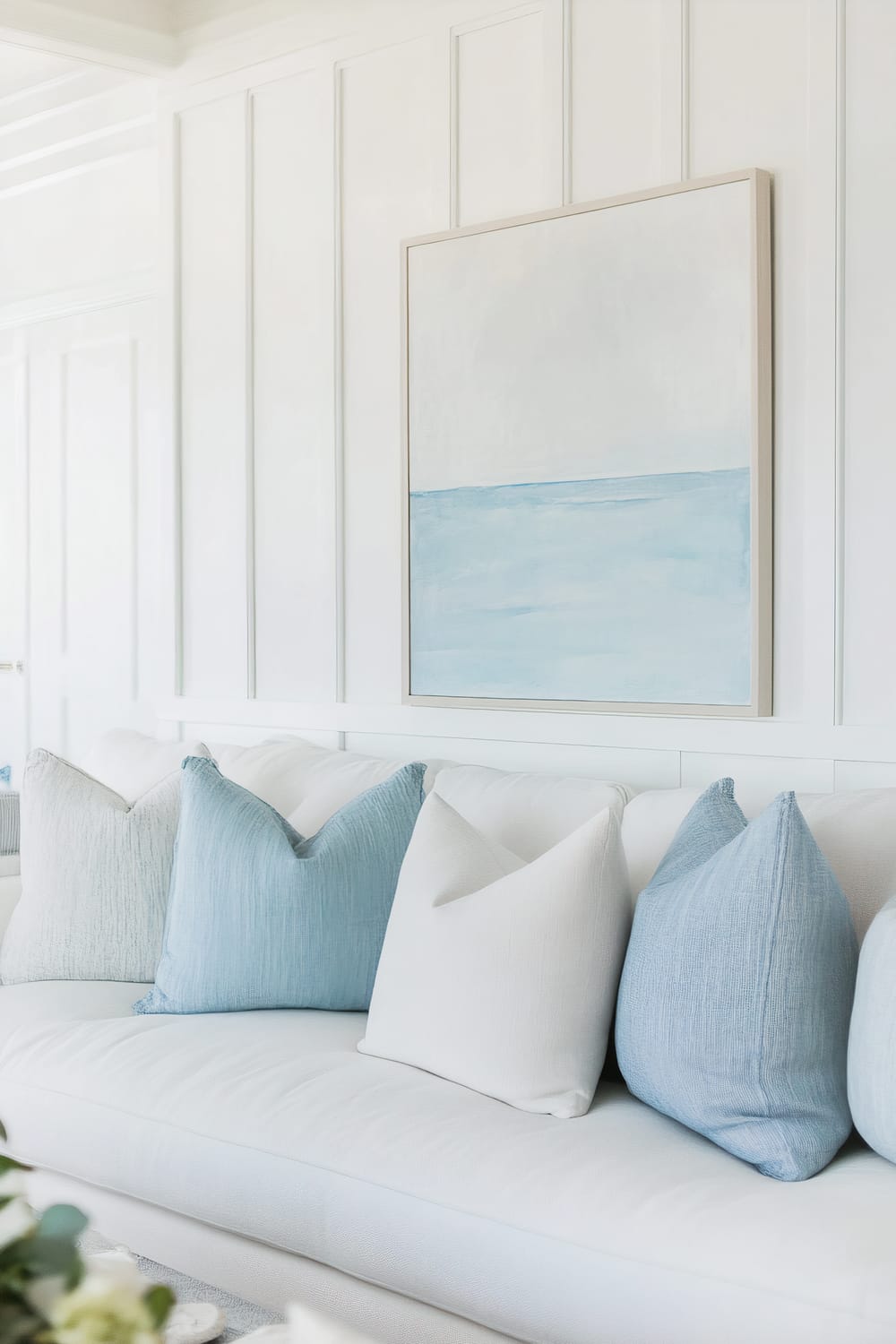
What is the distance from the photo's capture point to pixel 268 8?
3426 mm

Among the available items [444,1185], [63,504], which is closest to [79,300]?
[63,504]

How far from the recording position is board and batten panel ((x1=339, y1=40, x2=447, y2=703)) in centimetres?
317

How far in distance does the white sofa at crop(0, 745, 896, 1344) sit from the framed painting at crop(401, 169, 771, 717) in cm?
46

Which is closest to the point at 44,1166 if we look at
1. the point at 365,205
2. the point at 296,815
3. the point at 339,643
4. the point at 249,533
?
the point at 296,815

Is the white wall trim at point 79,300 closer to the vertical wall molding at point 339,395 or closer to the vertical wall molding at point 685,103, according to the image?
the vertical wall molding at point 339,395

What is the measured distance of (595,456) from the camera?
2805mm

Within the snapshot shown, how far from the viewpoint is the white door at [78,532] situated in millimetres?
4277

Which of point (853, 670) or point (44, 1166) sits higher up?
point (853, 670)

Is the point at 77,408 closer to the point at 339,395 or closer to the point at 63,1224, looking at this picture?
the point at 339,395

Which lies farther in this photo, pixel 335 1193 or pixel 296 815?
pixel 296 815

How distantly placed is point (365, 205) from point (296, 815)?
58.9 inches

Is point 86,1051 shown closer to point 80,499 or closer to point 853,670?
point 853,670

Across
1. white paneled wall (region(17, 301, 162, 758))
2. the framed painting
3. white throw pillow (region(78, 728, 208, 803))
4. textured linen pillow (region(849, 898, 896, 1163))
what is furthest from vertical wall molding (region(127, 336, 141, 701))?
textured linen pillow (region(849, 898, 896, 1163))

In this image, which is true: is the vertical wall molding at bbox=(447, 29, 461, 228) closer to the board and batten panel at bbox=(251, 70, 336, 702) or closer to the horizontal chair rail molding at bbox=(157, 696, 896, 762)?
the board and batten panel at bbox=(251, 70, 336, 702)
